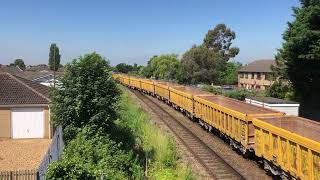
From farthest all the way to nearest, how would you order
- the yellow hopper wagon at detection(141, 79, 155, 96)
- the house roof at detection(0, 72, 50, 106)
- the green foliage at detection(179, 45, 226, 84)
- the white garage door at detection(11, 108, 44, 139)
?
the green foliage at detection(179, 45, 226, 84) < the yellow hopper wagon at detection(141, 79, 155, 96) < the house roof at detection(0, 72, 50, 106) < the white garage door at detection(11, 108, 44, 139)

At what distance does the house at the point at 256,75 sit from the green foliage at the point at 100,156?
6669cm

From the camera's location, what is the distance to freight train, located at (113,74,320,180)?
1477cm

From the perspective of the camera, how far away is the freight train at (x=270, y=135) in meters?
14.8

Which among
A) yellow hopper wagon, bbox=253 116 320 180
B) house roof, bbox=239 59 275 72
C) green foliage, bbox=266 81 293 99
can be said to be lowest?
yellow hopper wagon, bbox=253 116 320 180

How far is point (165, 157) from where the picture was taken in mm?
20812

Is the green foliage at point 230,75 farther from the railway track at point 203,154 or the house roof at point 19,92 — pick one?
the railway track at point 203,154

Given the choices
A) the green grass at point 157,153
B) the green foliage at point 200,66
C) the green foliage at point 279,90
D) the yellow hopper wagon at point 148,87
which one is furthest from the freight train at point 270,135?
the green foliage at point 200,66

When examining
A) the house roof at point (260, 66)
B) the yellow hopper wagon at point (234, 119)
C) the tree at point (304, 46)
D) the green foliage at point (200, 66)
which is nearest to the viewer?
the yellow hopper wagon at point (234, 119)

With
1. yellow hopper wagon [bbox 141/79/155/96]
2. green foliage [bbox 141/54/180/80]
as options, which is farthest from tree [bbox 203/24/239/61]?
yellow hopper wagon [bbox 141/79/155/96]

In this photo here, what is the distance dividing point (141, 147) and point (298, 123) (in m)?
8.21

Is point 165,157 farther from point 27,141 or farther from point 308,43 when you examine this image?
point 308,43

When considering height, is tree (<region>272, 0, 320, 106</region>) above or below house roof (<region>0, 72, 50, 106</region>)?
above

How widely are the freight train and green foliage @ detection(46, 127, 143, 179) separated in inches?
157

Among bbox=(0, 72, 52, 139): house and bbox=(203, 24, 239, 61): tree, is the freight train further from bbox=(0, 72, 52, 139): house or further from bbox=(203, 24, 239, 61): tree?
bbox=(203, 24, 239, 61): tree
